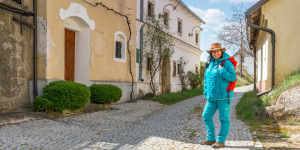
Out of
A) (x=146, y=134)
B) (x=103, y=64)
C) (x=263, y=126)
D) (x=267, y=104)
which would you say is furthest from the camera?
(x=103, y=64)

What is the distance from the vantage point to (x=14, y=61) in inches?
293

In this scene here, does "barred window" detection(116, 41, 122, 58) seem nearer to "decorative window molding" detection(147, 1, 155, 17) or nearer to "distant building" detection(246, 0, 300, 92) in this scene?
"decorative window molding" detection(147, 1, 155, 17)

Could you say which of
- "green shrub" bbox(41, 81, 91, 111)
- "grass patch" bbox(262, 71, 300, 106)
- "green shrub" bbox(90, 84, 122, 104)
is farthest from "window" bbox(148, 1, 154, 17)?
"grass patch" bbox(262, 71, 300, 106)

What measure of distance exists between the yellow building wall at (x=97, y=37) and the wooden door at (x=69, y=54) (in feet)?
2.24

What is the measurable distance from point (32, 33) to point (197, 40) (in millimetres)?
19667

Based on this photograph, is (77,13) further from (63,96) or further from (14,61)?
(63,96)

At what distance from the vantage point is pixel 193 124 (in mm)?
7477

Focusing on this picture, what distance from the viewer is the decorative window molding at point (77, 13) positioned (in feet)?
29.3

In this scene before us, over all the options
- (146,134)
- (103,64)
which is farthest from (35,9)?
(146,134)

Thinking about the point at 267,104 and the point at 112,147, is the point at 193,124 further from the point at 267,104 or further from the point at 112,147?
the point at 112,147

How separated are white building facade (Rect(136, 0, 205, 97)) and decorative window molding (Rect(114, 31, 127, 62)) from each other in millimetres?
1505

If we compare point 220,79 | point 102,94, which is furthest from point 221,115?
point 102,94

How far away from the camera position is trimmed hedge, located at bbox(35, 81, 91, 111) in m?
7.34

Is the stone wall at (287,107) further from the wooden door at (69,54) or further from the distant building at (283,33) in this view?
the wooden door at (69,54)
